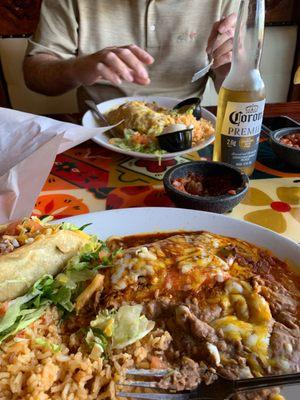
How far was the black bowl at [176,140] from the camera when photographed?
4.97 ft

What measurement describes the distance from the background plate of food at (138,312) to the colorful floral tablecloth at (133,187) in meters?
0.24

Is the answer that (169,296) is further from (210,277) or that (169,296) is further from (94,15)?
(94,15)

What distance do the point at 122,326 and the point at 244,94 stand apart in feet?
2.78

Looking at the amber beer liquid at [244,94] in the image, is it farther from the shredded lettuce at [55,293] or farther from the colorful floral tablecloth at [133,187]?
the shredded lettuce at [55,293]

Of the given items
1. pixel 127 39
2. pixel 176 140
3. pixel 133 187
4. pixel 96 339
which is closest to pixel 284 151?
pixel 176 140

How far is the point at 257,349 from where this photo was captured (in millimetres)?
795

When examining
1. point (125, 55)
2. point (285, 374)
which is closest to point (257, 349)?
point (285, 374)

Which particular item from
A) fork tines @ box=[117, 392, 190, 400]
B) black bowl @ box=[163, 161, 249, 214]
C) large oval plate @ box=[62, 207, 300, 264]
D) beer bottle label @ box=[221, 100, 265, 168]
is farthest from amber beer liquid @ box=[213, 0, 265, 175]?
fork tines @ box=[117, 392, 190, 400]

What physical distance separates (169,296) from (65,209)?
0.56 m

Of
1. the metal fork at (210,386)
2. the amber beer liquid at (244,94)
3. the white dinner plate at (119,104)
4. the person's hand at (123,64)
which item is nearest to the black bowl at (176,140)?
the white dinner plate at (119,104)

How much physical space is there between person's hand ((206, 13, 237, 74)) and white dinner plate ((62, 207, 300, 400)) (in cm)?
114

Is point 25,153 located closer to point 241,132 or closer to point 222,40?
point 241,132

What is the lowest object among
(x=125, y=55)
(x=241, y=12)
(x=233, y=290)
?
(x=233, y=290)

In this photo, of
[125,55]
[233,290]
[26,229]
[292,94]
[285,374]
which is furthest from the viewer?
[292,94]
